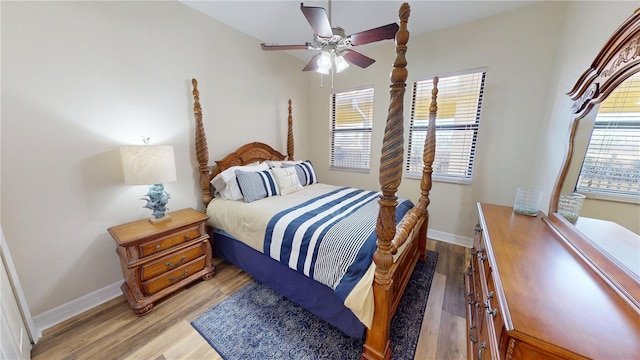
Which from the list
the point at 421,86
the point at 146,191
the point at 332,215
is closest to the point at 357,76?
the point at 421,86

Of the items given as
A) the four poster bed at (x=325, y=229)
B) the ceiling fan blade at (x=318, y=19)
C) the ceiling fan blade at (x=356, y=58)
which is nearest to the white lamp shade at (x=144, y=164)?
the four poster bed at (x=325, y=229)

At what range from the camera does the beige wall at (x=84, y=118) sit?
142 cm

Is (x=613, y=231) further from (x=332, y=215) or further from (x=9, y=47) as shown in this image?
(x=9, y=47)

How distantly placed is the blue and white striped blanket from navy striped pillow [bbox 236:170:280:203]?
1.63ft

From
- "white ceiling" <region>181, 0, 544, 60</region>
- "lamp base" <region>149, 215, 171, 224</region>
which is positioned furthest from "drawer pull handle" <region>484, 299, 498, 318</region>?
"white ceiling" <region>181, 0, 544, 60</region>

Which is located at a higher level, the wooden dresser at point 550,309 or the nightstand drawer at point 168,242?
the wooden dresser at point 550,309

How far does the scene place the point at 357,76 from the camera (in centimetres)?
324

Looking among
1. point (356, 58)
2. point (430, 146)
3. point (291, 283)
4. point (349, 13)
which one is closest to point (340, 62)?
point (356, 58)

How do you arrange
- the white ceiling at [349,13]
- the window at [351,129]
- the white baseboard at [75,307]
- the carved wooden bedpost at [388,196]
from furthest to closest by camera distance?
the window at [351,129] → the white ceiling at [349,13] → the white baseboard at [75,307] → the carved wooden bedpost at [388,196]

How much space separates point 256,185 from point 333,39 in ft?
5.08

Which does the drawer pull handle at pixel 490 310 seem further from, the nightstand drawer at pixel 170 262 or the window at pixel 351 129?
the window at pixel 351 129

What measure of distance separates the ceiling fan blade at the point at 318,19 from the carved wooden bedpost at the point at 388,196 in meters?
0.62

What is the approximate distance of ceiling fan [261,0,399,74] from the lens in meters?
1.42

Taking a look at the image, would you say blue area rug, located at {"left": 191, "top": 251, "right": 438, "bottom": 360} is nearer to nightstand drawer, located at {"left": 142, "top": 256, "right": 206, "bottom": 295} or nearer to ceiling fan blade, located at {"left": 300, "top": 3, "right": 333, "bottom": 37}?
nightstand drawer, located at {"left": 142, "top": 256, "right": 206, "bottom": 295}
